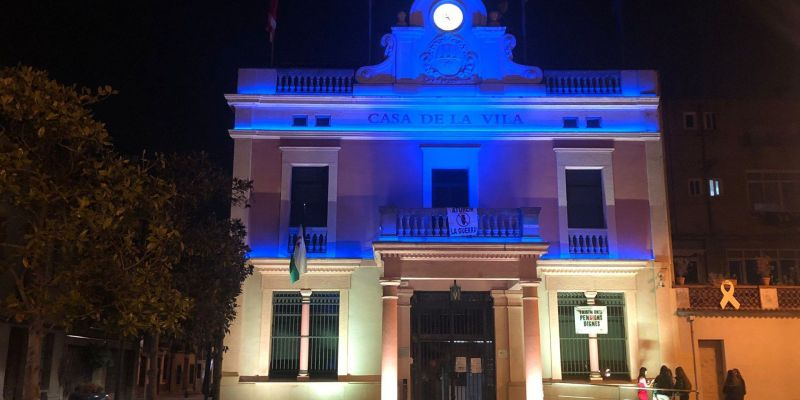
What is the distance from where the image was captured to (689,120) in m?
28.6

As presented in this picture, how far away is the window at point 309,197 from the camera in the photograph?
71.0ft

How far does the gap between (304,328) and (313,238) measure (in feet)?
8.88

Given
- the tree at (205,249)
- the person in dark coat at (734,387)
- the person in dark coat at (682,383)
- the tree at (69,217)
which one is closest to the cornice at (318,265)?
the tree at (205,249)

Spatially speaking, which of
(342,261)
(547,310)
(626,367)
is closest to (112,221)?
(342,261)

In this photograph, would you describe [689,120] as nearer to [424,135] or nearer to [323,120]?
[424,135]

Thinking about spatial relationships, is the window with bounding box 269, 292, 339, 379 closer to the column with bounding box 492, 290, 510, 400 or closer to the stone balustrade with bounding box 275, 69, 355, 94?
the column with bounding box 492, 290, 510, 400

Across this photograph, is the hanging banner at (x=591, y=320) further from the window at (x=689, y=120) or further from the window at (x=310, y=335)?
the window at (x=689, y=120)

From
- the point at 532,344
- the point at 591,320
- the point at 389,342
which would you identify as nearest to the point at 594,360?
the point at 591,320

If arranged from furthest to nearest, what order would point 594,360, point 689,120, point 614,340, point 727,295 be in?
point 689,120 < point 727,295 < point 614,340 < point 594,360

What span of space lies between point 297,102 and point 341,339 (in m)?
7.49

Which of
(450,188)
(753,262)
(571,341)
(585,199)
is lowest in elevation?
(571,341)

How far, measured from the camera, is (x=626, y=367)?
20.5m

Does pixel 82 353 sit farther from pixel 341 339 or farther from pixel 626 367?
pixel 626 367

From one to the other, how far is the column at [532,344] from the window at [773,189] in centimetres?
1373
